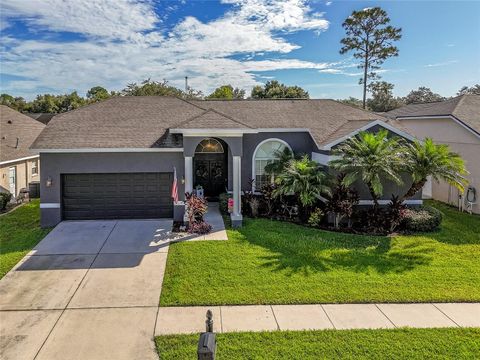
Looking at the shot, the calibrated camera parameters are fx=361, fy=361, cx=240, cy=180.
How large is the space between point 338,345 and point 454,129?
1677cm

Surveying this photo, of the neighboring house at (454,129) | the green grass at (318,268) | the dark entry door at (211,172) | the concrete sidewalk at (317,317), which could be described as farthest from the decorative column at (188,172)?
the neighboring house at (454,129)

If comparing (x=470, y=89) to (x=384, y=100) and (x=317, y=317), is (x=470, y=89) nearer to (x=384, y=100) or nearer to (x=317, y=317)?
(x=384, y=100)

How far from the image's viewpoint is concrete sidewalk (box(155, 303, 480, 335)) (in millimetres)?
7562

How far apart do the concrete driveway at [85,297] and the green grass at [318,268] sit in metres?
0.76

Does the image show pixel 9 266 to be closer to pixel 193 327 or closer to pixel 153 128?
pixel 193 327

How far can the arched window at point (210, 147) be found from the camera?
18328 mm

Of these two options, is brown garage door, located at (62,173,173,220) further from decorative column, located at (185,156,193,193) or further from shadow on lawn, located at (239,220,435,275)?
shadow on lawn, located at (239,220,435,275)

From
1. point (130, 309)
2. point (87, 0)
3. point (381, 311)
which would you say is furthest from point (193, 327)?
point (87, 0)


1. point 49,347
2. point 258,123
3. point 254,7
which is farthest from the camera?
point 258,123

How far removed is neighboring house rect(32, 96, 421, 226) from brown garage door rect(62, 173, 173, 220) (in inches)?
1.6

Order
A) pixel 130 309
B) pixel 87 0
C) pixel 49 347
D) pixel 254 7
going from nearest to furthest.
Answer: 1. pixel 49 347
2. pixel 130 309
3. pixel 87 0
4. pixel 254 7

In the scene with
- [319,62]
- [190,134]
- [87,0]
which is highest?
[319,62]

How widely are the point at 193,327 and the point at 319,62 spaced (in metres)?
30.2

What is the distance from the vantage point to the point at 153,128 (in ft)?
53.9
